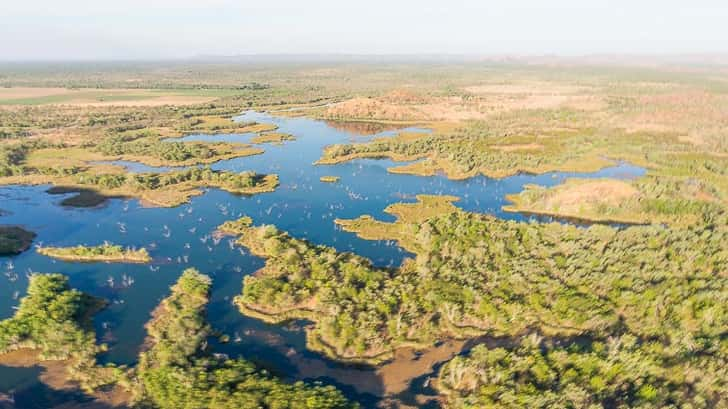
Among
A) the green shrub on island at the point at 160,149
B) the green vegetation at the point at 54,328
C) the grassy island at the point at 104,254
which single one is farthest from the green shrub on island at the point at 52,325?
the green shrub on island at the point at 160,149

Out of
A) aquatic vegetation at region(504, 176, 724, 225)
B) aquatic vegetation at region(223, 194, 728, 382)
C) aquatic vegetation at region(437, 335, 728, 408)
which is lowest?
aquatic vegetation at region(437, 335, 728, 408)

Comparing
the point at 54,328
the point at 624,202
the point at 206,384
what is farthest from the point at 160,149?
the point at 624,202

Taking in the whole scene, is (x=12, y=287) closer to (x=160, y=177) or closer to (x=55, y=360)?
(x=55, y=360)

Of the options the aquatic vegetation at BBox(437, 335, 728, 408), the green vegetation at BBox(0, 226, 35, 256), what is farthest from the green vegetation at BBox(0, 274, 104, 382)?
the aquatic vegetation at BBox(437, 335, 728, 408)

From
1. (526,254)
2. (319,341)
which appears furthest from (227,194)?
(526,254)

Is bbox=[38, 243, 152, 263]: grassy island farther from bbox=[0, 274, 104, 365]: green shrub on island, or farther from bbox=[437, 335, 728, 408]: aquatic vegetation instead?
bbox=[437, 335, 728, 408]: aquatic vegetation

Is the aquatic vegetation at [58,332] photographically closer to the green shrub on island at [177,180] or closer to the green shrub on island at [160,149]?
the green shrub on island at [177,180]

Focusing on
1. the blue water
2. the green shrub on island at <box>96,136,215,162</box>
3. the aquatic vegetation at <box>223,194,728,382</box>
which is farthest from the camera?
the green shrub on island at <box>96,136,215,162</box>
